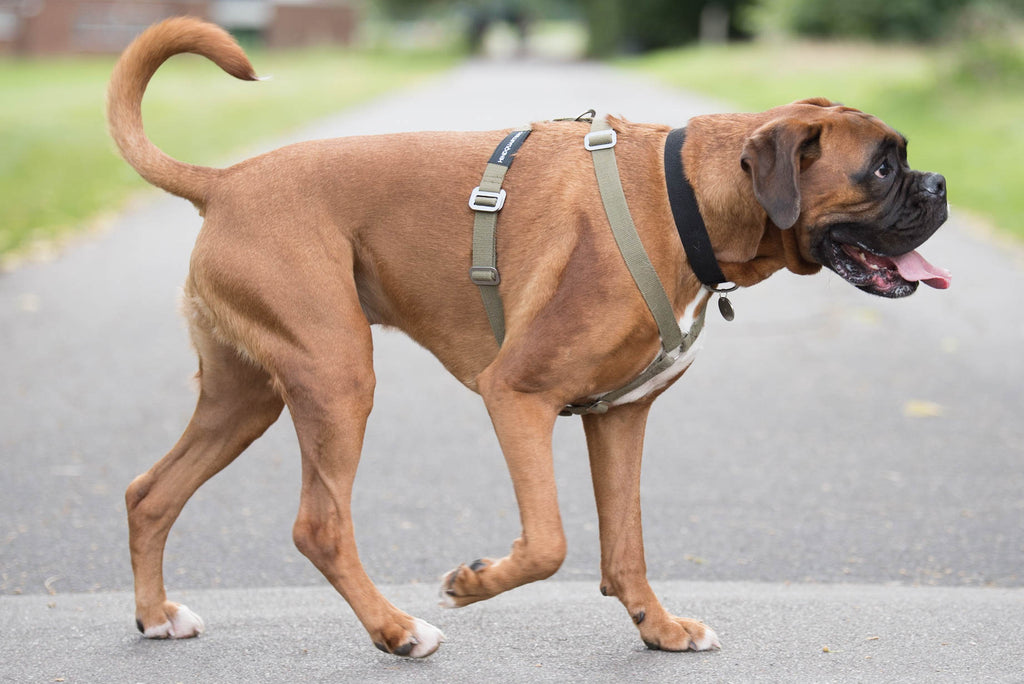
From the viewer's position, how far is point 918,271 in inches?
151

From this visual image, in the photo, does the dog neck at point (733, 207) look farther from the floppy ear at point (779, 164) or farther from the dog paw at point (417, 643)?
the dog paw at point (417, 643)

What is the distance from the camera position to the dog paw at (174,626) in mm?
4043

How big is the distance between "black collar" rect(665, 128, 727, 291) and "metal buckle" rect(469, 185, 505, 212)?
0.51 m

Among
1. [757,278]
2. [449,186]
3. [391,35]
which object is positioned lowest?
[391,35]

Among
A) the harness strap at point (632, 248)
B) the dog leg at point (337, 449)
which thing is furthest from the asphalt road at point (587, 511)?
the harness strap at point (632, 248)

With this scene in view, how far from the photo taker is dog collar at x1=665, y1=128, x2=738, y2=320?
373 cm

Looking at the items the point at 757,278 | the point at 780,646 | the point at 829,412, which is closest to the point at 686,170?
the point at 757,278

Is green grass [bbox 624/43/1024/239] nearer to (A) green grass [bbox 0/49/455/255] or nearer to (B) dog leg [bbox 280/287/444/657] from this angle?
(A) green grass [bbox 0/49/455/255]

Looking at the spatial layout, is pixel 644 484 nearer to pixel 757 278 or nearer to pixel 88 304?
pixel 757 278

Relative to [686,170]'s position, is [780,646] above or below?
below

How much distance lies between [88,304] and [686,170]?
7.03 metres

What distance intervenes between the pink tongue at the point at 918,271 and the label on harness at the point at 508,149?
1.23m

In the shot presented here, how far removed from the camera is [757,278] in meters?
3.88

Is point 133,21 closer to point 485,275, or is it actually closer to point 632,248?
point 485,275
